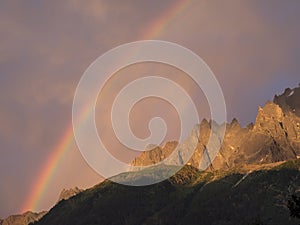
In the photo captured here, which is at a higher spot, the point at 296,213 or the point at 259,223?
the point at 259,223

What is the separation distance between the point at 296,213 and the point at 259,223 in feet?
106

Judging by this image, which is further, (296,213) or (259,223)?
(259,223)

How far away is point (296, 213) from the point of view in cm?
7756

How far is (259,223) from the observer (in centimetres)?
10856
